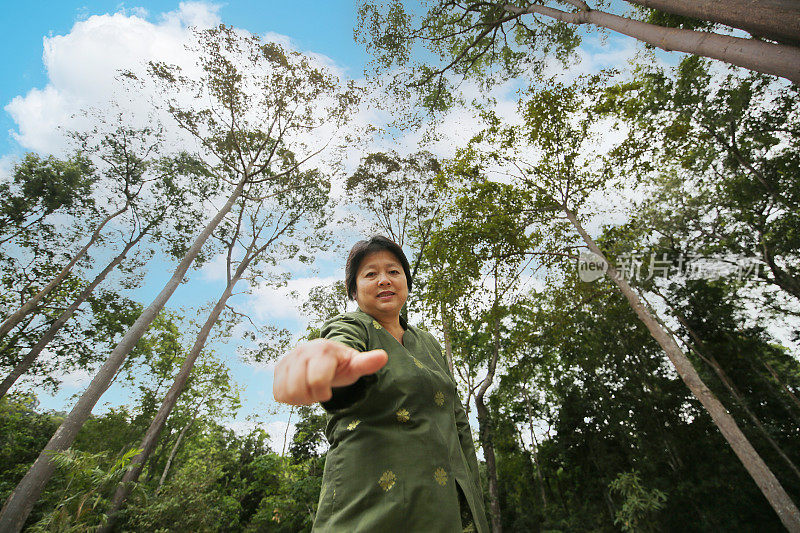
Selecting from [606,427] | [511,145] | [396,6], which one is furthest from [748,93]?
[606,427]

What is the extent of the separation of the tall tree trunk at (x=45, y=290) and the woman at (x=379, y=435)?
15.6 meters

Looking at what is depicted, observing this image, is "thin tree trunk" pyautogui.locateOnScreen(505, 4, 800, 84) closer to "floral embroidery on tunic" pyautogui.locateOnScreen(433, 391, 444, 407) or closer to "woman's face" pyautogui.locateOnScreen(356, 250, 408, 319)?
"woman's face" pyautogui.locateOnScreen(356, 250, 408, 319)

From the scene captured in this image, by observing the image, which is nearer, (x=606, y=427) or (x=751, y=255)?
(x=751, y=255)

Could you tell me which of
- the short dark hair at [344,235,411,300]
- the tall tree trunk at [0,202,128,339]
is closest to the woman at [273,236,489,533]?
the short dark hair at [344,235,411,300]

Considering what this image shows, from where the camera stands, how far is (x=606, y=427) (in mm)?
16312

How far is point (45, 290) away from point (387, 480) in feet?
53.1

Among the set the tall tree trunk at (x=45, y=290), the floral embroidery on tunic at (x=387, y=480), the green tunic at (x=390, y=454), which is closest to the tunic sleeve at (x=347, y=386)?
the green tunic at (x=390, y=454)

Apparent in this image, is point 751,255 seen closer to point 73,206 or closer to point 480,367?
point 480,367

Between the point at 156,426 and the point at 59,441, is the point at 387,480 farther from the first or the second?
the point at 156,426

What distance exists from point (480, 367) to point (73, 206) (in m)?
18.8

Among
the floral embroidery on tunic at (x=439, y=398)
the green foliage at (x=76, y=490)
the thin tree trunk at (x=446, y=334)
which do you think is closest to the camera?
the floral embroidery on tunic at (x=439, y=398)

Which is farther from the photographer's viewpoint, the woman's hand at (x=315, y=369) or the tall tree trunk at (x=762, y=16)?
the tall tree trunk at (x=762, y=16)

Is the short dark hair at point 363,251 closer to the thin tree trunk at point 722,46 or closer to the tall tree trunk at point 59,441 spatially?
the thin tree trunk at point 722,46

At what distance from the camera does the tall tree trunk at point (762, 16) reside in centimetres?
260
